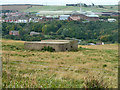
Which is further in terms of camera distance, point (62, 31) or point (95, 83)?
point (62, 31)

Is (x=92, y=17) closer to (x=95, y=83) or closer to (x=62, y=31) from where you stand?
(x=62, y=31)

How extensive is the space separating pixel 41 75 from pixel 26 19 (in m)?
38.1

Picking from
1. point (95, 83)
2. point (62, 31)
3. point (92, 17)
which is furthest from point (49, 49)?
point (92, 17)

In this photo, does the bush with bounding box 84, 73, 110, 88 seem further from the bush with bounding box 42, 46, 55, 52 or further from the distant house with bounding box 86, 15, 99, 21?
the distant house with bounding box 86, 15, 99, 21

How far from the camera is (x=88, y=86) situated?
5.65 meters

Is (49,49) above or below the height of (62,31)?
above

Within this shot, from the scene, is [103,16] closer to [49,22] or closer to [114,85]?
[49,22]

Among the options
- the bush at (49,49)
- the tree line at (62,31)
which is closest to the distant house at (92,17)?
the tree line at (62,31)

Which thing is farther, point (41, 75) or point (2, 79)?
point (41, 75)

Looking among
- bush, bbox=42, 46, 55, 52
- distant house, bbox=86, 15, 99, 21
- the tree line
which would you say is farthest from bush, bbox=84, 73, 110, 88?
distant house, bbox=86, 15, 99, 21

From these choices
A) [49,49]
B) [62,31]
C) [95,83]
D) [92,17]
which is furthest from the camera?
[92,17]

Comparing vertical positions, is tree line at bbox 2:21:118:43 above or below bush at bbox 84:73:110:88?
below

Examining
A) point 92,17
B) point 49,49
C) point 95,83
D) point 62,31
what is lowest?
point 62,31

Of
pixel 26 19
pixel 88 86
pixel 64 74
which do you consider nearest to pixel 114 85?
pixel 88 86
